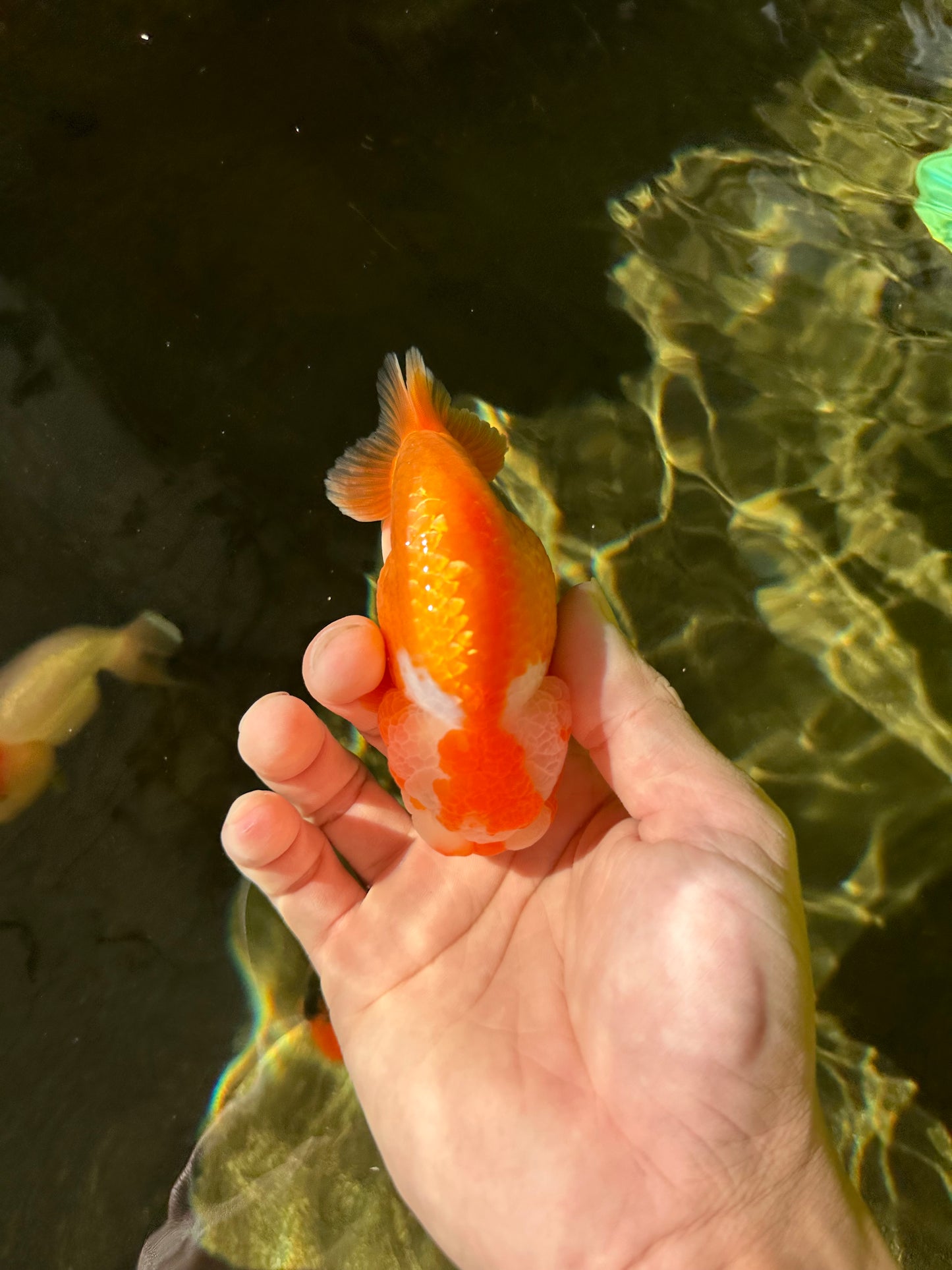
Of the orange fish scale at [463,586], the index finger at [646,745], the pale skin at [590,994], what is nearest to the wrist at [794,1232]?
the pale skin at [590,994]

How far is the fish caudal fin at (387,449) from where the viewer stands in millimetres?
1983

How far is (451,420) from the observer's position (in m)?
1.99

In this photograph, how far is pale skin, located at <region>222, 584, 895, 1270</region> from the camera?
1.62 metres

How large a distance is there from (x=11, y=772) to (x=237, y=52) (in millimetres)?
2379

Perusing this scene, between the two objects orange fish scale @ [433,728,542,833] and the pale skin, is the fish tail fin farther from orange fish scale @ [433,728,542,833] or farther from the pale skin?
orange fish scale @ [433,728,542,833]

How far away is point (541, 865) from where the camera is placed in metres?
2.02

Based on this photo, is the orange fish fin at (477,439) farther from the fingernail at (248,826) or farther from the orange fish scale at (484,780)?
the fingernail at (248,826)

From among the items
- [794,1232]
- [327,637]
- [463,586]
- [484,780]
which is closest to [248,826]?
[327,637]

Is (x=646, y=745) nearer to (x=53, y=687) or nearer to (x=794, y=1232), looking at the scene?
(x=794, y=1232)

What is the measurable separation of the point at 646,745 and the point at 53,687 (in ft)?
5.69

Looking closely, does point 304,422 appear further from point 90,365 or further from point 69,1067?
point 69,1067

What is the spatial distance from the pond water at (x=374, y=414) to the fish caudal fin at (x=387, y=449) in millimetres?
858

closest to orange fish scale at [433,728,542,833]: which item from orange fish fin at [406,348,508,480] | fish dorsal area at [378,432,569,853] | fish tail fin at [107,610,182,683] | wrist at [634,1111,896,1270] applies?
fish dorsal area at [378,432,569,853]

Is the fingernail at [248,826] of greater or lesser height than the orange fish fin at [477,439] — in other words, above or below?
below
